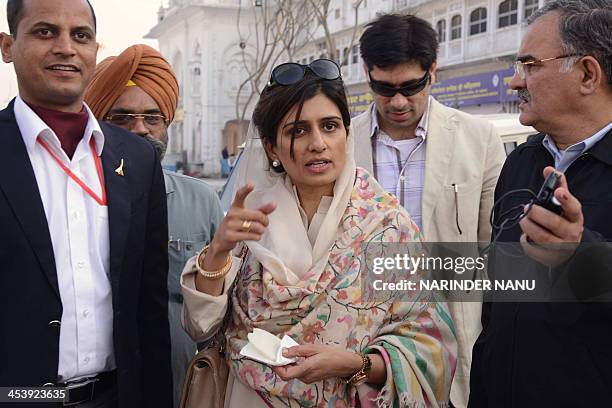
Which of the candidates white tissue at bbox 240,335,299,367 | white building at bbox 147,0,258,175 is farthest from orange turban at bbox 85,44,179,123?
white building at bbox 147,0,258,175

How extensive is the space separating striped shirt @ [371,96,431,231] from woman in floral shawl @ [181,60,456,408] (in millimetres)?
791

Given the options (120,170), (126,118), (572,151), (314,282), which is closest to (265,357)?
(314,282)

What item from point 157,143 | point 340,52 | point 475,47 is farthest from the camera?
point 340,52

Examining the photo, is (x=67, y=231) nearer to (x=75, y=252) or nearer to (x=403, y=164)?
(x=75, y=252)

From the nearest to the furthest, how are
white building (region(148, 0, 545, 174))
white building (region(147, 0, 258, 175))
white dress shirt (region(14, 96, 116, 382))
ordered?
white dress shirt (region(14, 96, 116, 382)), white building (region(148, 0, 545, 174)), white building (region(147, 0, 258, 175))

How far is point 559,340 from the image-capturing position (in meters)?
1.97

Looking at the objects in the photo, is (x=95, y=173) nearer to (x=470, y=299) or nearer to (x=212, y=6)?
(x=470, y=299)

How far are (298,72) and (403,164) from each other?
1094 mm

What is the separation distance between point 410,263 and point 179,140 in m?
49.4

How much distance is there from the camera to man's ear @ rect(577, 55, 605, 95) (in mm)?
2086

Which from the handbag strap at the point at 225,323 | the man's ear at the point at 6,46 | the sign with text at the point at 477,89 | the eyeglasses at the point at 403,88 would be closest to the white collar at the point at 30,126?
the man's ear at the point at 6,46

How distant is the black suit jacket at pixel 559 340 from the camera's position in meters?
1.90

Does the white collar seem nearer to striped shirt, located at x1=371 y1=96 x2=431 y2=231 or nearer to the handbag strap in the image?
the handbag strap

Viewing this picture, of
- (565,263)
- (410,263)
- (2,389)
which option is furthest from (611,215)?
(2,389)
